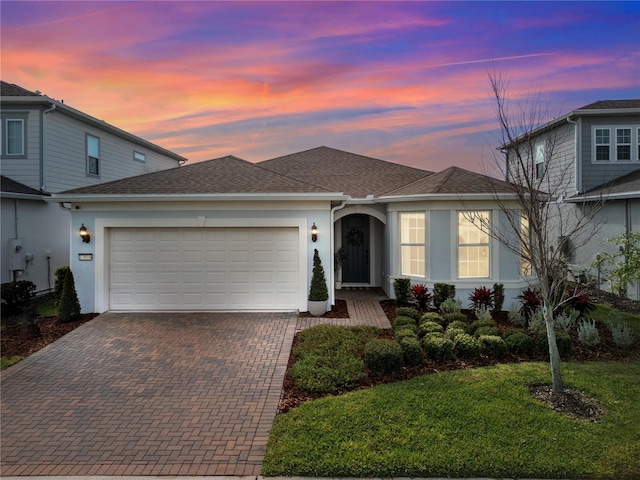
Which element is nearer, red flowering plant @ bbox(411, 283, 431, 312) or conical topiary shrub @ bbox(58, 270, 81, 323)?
conical topiary shrub @ bbox(58, 270, 81, 323)

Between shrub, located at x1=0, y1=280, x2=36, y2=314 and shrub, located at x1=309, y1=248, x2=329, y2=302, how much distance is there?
300 inches

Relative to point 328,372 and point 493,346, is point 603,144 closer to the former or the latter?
point 493,346

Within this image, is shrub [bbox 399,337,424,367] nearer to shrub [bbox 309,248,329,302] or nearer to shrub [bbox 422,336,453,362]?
shrub [bbox 422,336,453,362]

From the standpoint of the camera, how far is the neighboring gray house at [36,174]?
483 inches

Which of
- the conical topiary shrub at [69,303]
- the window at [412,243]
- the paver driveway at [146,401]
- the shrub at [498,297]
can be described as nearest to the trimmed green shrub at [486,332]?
the shrub at [498,297]

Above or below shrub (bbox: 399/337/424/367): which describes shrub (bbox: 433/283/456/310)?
above

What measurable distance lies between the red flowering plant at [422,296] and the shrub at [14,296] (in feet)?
34.1

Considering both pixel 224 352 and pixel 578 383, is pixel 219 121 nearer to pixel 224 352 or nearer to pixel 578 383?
pixel 224 352

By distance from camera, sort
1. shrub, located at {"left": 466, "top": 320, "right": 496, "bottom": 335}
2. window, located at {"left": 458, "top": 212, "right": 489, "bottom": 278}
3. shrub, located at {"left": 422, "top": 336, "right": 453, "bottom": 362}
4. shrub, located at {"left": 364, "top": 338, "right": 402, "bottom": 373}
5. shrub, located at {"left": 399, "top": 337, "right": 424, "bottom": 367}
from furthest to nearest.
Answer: window, located at {"left": 458, "top": 212, "right": 489, "bottom": 278}, shrub, located at {"left": 466, "top": 320, "right": 496, "bottom": 335}, shrub, located at {"left": 422, "top": 336, "right": 453, "bottom": 362}, shrub, located at {"left": 399, "top": 337, "right": 424, "bottom": 367}, shrub, located at {"left": 364, "top": 338, "right": 402, "bottom": 373}

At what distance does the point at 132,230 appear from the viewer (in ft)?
35.3

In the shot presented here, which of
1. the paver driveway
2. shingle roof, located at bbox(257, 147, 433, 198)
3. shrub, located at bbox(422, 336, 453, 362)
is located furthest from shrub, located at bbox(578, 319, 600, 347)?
shingle roof, located at bbox(257, 147, 433, 198)

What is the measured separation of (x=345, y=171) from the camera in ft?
51.8

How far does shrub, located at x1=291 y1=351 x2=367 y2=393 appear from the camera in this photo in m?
5.97

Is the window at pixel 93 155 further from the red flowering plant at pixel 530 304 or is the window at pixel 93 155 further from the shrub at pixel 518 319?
the red flowering plant at pixel 530 304
